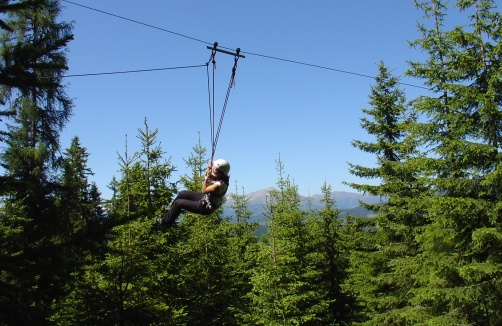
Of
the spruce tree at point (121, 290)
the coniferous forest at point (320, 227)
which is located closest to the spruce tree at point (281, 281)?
the coniferous forest at point (320, 227)

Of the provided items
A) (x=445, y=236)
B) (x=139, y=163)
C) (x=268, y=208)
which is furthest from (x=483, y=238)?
(x=139, y=163)

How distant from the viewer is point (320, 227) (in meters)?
19.8

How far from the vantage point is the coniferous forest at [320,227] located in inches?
400

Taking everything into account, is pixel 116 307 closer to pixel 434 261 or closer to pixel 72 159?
pixel 434 261

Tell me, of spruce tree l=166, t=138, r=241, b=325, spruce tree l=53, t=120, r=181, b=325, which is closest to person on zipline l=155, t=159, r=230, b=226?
spruce tree l=53, t=120, r=181, b=325

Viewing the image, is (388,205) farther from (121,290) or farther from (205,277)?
(121,290)

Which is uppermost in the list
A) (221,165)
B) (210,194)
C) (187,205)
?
(221,165)

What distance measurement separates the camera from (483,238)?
391 inches

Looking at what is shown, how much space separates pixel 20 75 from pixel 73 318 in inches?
326

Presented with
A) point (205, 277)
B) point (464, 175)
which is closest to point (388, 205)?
point (464, 175)

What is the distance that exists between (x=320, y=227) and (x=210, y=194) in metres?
13.5

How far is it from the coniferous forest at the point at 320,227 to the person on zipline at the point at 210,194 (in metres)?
0.59

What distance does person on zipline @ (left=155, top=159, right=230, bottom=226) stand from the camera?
7277mm

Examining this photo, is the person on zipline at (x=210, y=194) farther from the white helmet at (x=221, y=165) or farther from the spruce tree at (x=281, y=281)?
the spruce tree at (x=281, y=281)
